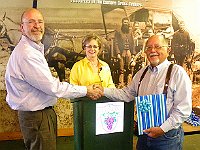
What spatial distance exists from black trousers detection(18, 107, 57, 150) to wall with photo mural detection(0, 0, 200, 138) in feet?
6.77

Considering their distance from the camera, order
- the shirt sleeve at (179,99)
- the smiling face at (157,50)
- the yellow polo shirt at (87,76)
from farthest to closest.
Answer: the yellow polo shirt at (87,76) → the smiling face at (157,50) → the shirt sleeve at (179,99)

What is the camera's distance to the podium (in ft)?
9.34

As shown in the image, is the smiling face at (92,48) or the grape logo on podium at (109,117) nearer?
the grape logo on podium at (109,117)

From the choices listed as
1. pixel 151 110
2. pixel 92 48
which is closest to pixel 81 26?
pixel 92 48

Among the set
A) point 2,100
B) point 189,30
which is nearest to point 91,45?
point 2,100

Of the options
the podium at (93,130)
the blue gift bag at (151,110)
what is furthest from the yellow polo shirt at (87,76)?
the blue gift bag at (151,110)

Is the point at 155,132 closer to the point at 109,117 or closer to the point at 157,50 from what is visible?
the point at 109,117

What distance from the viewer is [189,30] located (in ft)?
18.2

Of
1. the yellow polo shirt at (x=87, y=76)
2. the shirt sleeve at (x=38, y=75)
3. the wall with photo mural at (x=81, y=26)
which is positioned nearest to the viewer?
the shirt sleeve at (x=38, y=75)

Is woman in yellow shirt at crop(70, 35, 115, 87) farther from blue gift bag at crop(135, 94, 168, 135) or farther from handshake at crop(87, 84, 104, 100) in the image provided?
blue gift bag at crop(135, 94, 168, 135)

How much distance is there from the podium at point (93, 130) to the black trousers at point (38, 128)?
0.88 feet

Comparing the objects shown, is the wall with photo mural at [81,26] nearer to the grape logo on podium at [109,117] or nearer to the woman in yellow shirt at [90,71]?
the woman in yellow shirt at [90,71]

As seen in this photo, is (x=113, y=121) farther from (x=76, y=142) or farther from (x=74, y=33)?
(x=74, y=33)

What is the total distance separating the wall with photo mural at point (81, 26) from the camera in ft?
15.4
